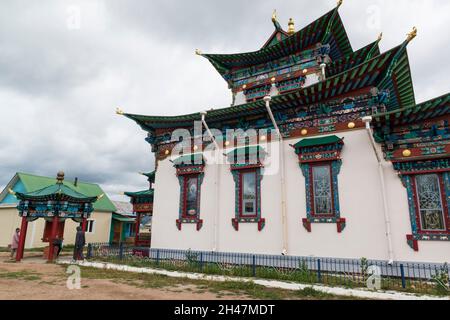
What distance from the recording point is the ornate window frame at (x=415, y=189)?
834 centimetres

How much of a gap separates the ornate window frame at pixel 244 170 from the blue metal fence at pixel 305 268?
1314 mm

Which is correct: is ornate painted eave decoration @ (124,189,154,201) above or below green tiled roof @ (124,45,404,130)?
below

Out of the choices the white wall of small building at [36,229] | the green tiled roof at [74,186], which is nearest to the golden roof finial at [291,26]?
the green tiled roof at [74,186]

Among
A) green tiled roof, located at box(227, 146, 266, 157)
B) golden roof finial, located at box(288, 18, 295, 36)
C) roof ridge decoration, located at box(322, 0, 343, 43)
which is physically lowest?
green tiled roof, located at box(227, 146, 266, 157)

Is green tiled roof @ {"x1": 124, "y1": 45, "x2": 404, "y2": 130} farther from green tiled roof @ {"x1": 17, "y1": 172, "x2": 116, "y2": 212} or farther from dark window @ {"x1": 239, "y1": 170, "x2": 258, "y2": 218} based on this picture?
green tiled roof @ {"x1": 17, "y1": 172, "x2": 116, "y2": 212}

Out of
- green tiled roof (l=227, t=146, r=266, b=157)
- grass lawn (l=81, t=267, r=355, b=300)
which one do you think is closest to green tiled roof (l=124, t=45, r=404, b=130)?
green tiled roof (l=227, t=146, r=266, b=157)

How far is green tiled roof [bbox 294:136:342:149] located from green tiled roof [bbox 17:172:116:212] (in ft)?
61.8

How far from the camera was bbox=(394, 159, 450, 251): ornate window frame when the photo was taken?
8344 millimetres

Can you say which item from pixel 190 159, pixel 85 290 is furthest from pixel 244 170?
pixel 85 290

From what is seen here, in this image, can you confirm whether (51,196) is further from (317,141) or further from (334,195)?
(334,195)

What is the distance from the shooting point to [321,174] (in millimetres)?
10484

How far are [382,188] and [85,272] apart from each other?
10795 millimetres
